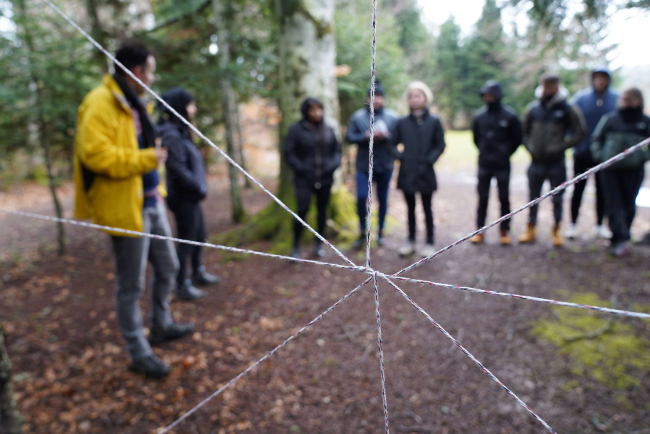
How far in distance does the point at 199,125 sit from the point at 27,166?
31.5ft

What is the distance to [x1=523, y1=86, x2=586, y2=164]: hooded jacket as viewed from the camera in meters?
4.32

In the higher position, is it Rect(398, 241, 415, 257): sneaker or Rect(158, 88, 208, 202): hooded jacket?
Rect(158, 88, 208, 202): hooded jacket

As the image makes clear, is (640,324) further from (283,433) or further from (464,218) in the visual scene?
(464,218)

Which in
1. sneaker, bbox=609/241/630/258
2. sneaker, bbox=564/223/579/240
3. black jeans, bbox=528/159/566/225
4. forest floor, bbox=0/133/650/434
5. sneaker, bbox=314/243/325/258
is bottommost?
forest floor, bbox=0/133/650/434

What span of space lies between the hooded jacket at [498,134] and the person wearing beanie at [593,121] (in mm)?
803

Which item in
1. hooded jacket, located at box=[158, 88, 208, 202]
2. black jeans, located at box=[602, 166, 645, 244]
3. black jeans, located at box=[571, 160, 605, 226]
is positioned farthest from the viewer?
black jeans, located at box=[571, 160, 605, 226]

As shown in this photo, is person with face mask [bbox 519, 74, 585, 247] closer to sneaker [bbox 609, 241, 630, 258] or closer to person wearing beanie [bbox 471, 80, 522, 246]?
person wearing beanie [bbox 471, 80, 522, 246]

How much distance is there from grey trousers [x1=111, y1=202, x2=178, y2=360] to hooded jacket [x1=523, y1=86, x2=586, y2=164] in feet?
14.6

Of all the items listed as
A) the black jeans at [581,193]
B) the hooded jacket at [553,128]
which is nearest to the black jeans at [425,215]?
the hooded jacket at [553,128]

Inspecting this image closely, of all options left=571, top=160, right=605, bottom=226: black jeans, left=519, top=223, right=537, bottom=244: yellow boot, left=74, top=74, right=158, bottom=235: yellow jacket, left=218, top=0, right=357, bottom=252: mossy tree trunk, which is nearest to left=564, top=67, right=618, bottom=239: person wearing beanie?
left=571, top=160, right=605, bottom=226: black jeans

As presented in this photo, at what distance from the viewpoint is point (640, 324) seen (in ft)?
9.80

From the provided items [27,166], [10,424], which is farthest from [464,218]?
[27,166]

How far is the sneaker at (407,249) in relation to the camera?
4688 mm

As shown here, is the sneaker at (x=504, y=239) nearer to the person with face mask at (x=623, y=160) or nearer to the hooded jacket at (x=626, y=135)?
the person with face mask at (x=623, y=160)
